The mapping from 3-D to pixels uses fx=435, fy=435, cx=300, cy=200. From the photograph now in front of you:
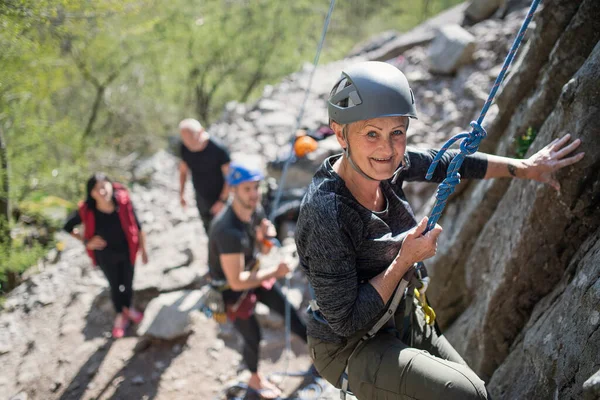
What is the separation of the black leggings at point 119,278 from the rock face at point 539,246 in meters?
4.32

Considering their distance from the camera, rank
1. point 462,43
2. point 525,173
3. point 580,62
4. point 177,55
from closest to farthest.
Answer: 1. point 525,173
2. point 580,62
3. point 462,43
4. point 177,55

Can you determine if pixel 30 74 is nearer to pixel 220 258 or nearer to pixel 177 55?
pixel 220 258

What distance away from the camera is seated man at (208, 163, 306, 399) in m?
3.97

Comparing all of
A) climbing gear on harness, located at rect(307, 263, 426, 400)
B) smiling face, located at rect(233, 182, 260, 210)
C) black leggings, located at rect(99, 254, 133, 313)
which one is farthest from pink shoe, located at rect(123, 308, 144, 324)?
climbing gear on harness, located at rect(307, 263, 426, 400)

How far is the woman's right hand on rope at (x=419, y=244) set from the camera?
1926mm

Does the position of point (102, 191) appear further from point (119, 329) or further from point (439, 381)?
point (439, 381)

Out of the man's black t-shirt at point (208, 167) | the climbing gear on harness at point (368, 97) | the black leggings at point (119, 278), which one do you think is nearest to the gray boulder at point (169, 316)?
the black leggings at point (119, 278)

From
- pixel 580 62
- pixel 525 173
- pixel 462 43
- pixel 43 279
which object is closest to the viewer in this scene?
pixel 525 173

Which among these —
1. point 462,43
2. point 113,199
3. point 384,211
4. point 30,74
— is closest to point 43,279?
point 113,199

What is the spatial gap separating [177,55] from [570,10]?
16675 millimetres

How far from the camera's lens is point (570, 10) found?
9.74ft

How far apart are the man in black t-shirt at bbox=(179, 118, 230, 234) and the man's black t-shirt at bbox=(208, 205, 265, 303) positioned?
204 cm

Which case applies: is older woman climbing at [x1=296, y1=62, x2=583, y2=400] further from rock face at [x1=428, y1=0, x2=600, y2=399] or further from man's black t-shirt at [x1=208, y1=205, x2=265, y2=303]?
man's black t-shirt at [x1=208, y1=205, x2=265, y2=303]

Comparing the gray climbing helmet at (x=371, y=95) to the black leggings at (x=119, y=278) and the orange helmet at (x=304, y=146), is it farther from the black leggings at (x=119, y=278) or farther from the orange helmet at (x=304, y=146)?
the orange helmet at (x=304, y=146)
